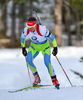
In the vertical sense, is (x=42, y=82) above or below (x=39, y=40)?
below

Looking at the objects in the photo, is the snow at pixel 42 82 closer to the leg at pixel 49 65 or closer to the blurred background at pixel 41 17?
the leg at pixel 49 65

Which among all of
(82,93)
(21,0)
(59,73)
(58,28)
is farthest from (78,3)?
(82,93)

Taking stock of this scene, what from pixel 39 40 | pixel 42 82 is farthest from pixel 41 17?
pixel 39 40

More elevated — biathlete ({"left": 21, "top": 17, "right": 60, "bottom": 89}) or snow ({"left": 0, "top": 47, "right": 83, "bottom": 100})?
biathlete ({"left": 21, "top": 17, "right": 60, "bottom": 89})

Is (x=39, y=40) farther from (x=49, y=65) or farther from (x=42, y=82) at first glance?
(x=42, y=82)

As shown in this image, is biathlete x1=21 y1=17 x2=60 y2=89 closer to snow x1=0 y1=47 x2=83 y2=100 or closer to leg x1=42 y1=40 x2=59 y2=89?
leg x1=42 y1=40 x2=59 y2=89

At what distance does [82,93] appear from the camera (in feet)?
16.6

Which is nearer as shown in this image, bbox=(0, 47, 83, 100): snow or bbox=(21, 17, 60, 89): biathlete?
bbox=(0, 47, 83, 100): snow

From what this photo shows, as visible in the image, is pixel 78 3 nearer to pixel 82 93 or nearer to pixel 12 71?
pixel 12 71

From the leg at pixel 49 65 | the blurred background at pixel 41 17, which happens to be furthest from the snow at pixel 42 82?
the blurred background at pixel 41 17

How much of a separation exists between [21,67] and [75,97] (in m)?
4.70

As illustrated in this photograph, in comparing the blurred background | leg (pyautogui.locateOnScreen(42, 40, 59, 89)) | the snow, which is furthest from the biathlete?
the blurred background

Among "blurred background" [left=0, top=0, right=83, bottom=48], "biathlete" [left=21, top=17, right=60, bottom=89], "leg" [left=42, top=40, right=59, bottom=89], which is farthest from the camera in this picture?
"blurred background" [left=0, top=0, right=83, bottom=48]

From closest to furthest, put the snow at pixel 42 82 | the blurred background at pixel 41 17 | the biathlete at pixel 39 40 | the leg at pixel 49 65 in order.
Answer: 1. the snow at pixel 42 82
2. the biathlete at pixel 39 40
3. the leg at pixel 49 65
4. the blurred background at pixel 41 17
